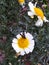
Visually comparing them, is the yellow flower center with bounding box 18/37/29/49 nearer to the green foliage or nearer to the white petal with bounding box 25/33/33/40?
the white petal with bounding box 25/33/33/40

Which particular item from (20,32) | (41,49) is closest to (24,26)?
(20,32)

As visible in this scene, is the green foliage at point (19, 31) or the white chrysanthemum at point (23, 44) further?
the green foliage at point (19, 31)

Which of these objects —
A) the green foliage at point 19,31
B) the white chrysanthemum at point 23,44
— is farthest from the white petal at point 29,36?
the green foliage at point 19,31

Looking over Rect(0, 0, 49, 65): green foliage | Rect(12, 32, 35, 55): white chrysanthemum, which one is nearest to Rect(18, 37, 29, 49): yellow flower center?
Rect(12, 32, 35, 55): white chrysanthemum

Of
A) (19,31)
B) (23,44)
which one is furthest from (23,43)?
(19,31)

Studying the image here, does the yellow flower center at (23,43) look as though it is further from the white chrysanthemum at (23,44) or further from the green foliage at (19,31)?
the green foliage at (19,31)

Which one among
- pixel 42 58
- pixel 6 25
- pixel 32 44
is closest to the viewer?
pixel 32 44

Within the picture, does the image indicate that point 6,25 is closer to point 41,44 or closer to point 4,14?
point 4,14

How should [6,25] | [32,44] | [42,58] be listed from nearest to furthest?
1. [32,44]
2. [42,58]
3. [6,25]
